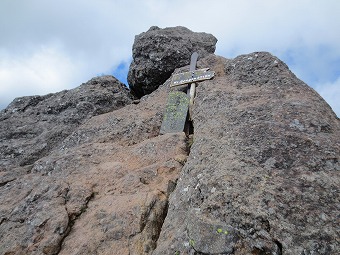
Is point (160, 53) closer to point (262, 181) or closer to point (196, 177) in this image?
point (196, 177)

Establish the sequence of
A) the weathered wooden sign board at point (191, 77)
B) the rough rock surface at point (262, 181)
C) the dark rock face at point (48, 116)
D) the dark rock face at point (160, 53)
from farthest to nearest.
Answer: the dark rock face at point (160, 53), the weathered wooden sign board at point (191, 77), the dark rock face at point (48, 116), the rough rock surface at point (262, 181)

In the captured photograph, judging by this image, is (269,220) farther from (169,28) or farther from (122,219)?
(169,28)

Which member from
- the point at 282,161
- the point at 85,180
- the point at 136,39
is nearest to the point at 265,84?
the point at 282,161

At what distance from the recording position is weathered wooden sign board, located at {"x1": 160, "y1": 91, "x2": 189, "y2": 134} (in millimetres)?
10836

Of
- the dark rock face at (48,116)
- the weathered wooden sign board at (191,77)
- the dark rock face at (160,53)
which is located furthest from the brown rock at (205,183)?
the dark rock face at (160,53)

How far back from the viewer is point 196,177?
6.86 meters

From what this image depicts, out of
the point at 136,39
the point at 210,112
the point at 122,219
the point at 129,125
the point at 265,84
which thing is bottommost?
the point at 122,219

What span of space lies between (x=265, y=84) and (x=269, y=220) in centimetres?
595

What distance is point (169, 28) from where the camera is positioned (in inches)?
698

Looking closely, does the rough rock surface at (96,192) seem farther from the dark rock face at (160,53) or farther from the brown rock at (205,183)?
the dark rock face at (160,53)

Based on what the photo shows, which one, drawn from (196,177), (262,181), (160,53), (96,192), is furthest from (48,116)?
(262,181)

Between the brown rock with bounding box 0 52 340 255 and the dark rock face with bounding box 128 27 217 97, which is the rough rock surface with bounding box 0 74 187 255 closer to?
the brown rock with bounding box 0 52 340 255

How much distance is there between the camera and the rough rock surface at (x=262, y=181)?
16.4 ft

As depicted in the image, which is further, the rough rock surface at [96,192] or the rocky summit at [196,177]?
the rough rock surface at [96,192]
